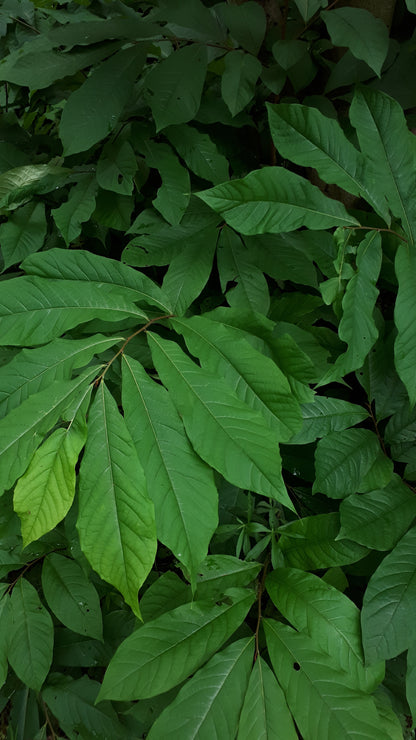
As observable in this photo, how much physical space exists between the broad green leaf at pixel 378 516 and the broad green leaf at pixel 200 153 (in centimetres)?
57

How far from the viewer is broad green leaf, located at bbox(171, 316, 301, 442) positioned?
1.93ft

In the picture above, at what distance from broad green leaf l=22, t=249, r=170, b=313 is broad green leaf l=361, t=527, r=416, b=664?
1.48 feet

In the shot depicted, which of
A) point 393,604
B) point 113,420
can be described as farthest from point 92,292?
point 393,604

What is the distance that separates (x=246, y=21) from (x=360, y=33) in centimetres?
20

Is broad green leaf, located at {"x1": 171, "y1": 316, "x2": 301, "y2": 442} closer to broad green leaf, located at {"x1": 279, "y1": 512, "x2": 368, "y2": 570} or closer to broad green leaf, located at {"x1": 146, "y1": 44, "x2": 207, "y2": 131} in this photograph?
broad green leaf, located at {"x1": 279, "y1": 512, "x2": 368, "y2": 570}

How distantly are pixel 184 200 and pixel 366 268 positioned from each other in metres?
0.35

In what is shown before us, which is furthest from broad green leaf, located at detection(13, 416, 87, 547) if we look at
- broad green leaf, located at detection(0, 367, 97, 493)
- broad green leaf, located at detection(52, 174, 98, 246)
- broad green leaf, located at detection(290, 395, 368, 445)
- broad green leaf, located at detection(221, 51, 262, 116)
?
broad green leaf, located at detection(221, 51, 262, 116)

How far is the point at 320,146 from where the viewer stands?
0.69m

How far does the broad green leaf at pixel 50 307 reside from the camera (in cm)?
62

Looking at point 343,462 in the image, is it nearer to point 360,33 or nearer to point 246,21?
point 360,33

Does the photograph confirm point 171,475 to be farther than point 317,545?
No

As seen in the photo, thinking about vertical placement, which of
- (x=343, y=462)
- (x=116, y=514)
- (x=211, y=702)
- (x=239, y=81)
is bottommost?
(x=211, y=702)

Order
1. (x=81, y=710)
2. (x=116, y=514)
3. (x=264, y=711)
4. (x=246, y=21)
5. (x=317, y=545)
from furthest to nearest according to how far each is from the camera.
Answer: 1. (x=81, y=710)
2. (x=246, y=21)
3. (x=317, y=545)
4. (x=264, y=711)
5. (x=116, y=514)

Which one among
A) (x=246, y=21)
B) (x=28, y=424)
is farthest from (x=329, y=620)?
(x=246, y=21)
